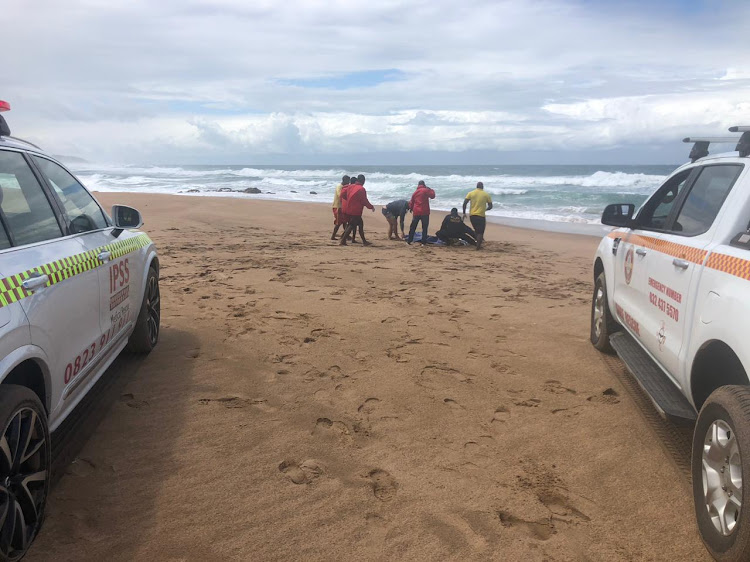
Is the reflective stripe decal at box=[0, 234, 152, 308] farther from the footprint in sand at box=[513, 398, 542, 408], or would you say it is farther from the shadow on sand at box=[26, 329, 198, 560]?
the footprint in sand at box=[513, 398, 542, 408]

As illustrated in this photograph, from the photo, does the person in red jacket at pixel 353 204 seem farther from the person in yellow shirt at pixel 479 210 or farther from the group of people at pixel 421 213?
the person in yellow shirt at pixel 479 210

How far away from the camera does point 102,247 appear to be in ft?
11.6

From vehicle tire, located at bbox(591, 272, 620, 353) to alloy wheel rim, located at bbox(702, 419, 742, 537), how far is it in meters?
2.49

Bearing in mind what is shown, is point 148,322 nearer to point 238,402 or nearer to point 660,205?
point 238,402

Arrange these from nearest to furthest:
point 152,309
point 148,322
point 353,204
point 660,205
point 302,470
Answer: point 302,470, point 660,205, point 148,322, point 152,309, point 353,204

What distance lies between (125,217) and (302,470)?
222cm

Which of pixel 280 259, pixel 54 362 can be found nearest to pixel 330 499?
pixel 54 362

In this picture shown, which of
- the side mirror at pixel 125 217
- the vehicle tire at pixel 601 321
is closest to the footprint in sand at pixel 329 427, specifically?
the side mirror at pixel 125 217

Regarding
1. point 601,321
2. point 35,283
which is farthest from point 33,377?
point 601,321

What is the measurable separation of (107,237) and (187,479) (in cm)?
169

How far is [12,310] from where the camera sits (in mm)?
2219

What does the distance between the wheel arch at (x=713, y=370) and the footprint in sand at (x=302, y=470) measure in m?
1.91

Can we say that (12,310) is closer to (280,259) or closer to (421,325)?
(421,325)

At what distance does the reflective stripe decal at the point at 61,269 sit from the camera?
2234 mm
